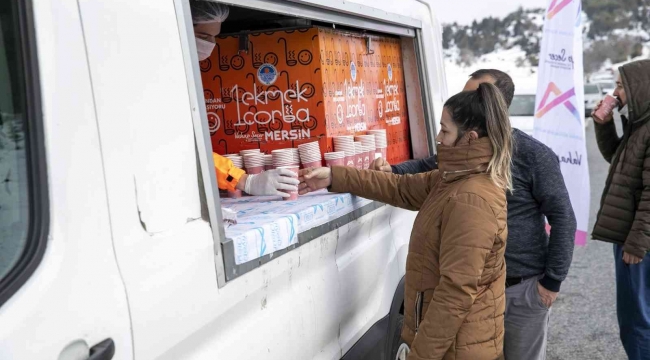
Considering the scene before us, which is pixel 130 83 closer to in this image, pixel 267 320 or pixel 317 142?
pixel 267 320

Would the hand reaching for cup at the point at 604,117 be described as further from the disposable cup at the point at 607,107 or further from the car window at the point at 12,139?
the car window at the point at 12,139

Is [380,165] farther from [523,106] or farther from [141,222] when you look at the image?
[523,106]

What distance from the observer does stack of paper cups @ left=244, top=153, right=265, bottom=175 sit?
2.78 m

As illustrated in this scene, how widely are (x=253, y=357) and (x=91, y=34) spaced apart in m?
0.92

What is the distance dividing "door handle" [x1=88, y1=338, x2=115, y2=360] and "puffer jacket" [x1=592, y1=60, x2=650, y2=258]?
2.87m

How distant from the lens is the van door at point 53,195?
1.23 meters

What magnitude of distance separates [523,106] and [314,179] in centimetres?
1223

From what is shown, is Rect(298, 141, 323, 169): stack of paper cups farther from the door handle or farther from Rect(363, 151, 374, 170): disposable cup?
the door handle

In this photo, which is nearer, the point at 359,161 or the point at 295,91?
the point at 295,91

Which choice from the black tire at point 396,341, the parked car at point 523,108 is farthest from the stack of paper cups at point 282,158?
the parked car at point 523,108

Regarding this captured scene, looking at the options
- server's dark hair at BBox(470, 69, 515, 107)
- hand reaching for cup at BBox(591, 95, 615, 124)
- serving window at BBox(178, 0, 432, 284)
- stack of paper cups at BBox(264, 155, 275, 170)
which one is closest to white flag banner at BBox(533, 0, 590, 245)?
hand reaching for cup at BBox(591, 95, 615, 124)

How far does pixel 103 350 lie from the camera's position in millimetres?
1311

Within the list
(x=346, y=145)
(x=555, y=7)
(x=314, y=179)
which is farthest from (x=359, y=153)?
(x=555, y=7)

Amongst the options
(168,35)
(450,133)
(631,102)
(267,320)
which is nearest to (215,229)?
(267,320)
